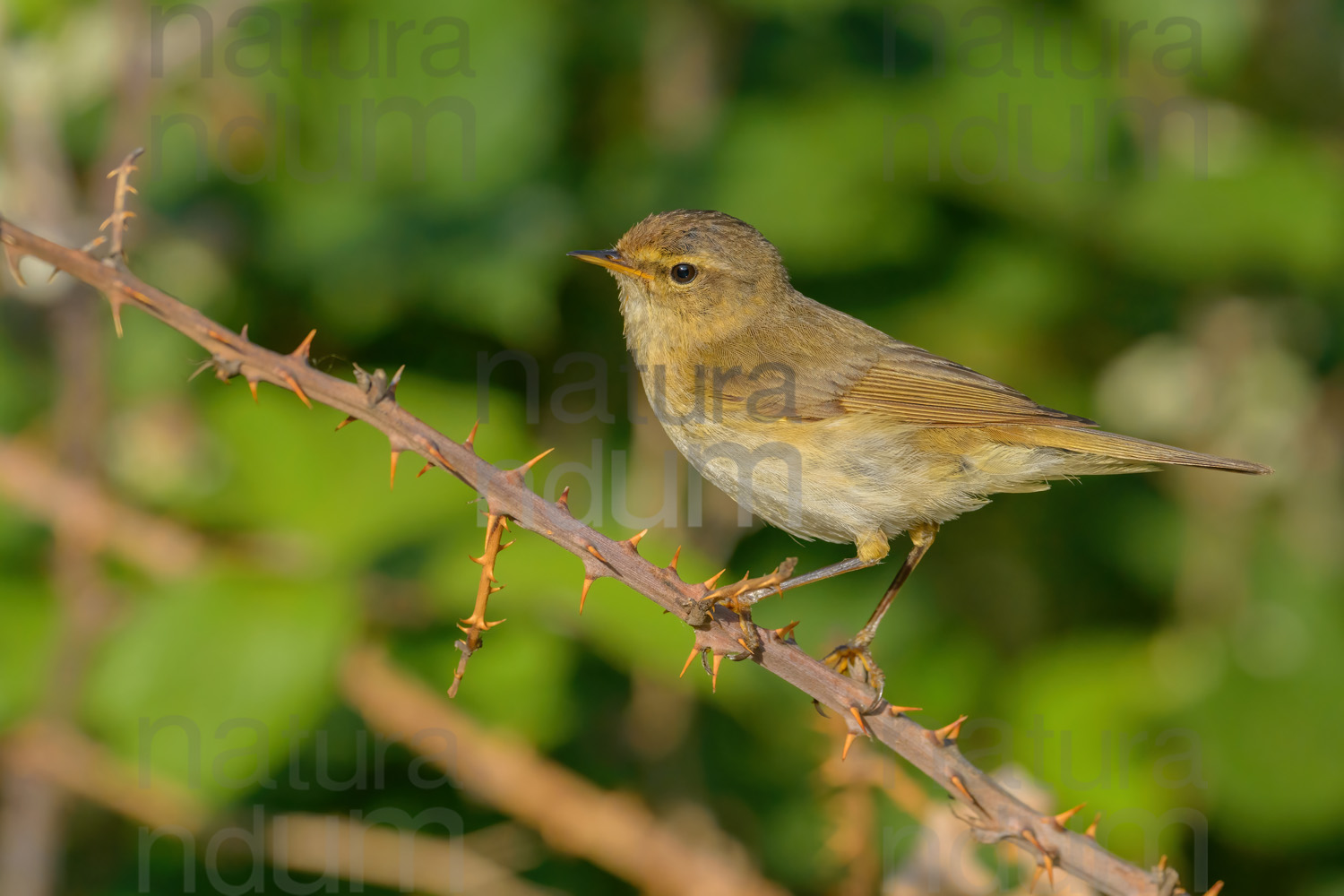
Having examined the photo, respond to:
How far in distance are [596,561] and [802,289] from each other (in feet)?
9.33

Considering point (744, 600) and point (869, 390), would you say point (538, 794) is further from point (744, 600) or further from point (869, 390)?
point (744, 600)

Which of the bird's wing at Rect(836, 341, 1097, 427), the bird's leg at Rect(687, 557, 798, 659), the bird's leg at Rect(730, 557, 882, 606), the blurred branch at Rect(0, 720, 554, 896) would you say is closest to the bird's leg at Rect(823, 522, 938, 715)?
the bird's leg at Rect(730, 557, 882, 606)

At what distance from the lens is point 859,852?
2334 mm

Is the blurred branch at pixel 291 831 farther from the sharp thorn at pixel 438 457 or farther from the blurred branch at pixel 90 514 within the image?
the sharp thorn at pixel 438 457

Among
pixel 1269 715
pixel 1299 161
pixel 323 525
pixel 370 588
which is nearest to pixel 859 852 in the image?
pixel 370 588

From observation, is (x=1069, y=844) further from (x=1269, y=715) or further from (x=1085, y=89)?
(x=1085, y=89)

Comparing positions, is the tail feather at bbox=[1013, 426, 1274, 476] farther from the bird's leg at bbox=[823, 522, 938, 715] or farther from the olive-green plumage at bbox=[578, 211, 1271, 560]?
the bird's leg at bbox=[823, 522, 938, 715]

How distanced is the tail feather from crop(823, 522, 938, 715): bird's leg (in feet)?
1.25

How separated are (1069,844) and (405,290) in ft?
9.10

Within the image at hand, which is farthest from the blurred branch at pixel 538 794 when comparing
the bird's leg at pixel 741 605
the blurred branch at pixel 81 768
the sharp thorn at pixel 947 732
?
the bird's leg at pixel 741 605

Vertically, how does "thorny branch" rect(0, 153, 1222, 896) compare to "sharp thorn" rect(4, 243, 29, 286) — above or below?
below

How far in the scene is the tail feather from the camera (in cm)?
257

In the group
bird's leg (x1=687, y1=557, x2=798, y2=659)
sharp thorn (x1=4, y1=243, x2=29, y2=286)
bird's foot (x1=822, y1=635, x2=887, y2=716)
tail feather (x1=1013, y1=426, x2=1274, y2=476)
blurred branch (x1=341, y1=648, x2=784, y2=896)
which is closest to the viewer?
sharp thorn (x1=4, y1=243, x2=29, y2=286)

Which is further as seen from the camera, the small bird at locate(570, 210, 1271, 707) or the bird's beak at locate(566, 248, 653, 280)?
the bird's beak at locate(566, 248, 653, 280)
